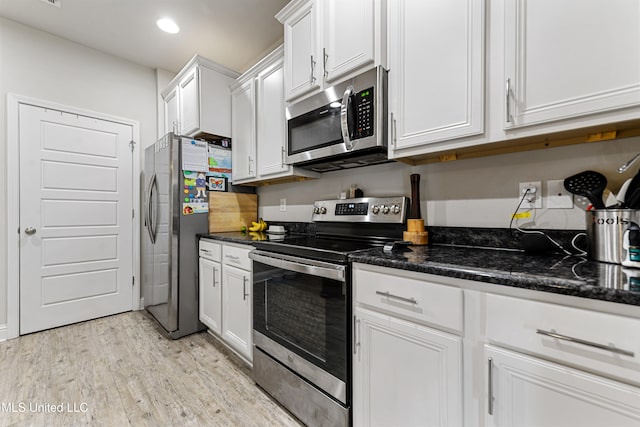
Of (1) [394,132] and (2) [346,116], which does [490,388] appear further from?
(2) [346,116]

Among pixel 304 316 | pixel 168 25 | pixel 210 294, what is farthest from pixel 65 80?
pixel 304 316

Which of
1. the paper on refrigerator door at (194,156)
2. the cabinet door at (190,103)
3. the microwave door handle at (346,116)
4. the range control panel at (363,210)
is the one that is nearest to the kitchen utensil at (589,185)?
the range control panel at (363,210)

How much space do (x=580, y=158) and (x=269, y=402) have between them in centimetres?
202

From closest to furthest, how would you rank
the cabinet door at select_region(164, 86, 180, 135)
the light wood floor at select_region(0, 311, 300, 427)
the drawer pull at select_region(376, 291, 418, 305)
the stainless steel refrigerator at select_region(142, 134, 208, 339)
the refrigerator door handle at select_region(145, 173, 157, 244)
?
the drawer pull at select_region(376, 291, 418, 305) → the light wood floor at select_region(0, 311, 300, 427) → the stainless steel refrigerator at select_region(142, 134, 208, 339) → the refrigerator door handle at select_region(145, 173, 157, 244) → the cabinet door at select_region(164, 86, 180, 135)

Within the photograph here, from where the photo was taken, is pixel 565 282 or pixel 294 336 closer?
pixel 565 282

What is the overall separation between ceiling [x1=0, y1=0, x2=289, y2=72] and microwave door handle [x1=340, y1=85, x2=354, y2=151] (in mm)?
1416

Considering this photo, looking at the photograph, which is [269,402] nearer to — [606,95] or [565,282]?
[565,282]

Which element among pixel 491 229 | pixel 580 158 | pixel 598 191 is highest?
pixel 580 158

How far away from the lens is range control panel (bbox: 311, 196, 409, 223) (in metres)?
1.68

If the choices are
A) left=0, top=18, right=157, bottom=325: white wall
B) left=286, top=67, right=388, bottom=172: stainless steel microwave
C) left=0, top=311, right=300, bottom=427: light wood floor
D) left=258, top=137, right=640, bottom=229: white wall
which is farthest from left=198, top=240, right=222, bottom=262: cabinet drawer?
left=0, top=18, right=157, bottom=325: white wall

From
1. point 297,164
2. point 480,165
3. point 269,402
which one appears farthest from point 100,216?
point 480,165

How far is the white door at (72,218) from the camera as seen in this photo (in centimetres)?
264

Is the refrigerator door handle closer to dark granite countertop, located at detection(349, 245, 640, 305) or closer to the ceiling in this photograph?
the ceiling

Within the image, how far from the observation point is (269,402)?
168cm
